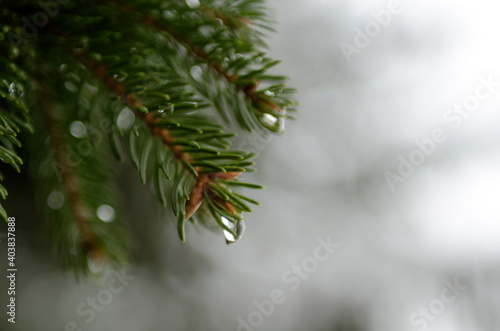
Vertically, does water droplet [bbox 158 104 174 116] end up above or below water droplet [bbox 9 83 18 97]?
above

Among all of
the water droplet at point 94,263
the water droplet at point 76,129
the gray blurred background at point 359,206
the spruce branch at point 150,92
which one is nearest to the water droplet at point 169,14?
the spruce branch at point 150,92

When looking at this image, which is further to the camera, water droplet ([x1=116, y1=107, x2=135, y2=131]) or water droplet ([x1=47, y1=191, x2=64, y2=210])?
water droplet ([x1=47, y1=191, x2=64, y2=210])

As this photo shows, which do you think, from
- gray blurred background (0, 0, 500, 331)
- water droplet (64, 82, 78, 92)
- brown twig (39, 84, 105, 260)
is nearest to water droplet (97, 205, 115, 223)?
brown twig (39, 84, 105, 260)

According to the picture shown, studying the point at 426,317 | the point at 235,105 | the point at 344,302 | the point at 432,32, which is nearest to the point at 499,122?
the point at 432,32

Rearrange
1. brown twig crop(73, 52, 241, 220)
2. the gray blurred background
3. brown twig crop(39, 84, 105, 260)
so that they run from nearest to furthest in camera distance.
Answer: brown twig crop(73, 52, 241, 220), brown twig crop(39, 84, 105, 260), the gray blurred background

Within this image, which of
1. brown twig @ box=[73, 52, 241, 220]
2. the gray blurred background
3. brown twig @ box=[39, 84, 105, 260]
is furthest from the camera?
A: the gray blurred background

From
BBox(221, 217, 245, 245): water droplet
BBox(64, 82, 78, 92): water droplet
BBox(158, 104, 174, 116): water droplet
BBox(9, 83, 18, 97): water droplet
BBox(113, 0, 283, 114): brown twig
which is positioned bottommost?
BBox(64, 82, 78, 92): water droplet

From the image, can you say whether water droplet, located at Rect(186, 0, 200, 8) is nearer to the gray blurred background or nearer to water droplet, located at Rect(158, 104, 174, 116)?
water droplet, located at Rect(158, 104, 174, 116)

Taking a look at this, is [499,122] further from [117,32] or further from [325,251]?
[117,32]
